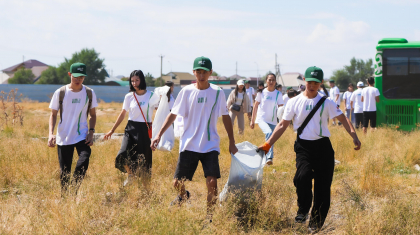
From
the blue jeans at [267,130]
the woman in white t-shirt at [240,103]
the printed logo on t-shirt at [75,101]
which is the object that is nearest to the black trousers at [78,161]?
the printed logo on t-shirt at [75,101]

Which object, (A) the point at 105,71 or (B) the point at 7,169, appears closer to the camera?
(B) the point at 7,169

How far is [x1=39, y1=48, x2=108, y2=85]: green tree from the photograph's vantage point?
266 ft

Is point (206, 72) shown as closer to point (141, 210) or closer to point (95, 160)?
point (141, 210)

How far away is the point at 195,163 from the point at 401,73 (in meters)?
9.88

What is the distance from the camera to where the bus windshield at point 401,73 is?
1221 cm

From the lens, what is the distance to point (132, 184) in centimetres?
558

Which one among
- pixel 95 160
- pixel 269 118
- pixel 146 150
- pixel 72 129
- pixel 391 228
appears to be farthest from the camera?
pixel 269 118

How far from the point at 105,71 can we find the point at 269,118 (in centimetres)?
8176

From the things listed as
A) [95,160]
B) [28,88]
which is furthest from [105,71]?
[95,160]

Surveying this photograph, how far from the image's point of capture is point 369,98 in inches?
474

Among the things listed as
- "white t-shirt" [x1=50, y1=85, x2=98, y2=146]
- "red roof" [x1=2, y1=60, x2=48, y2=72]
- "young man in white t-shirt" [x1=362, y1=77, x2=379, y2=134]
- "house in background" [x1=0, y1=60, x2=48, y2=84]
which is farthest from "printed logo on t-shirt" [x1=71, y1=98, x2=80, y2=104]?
"red roof" [x1=2, y1=60, x2=48, y2=72]

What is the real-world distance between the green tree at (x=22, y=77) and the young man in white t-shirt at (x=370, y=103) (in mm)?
79387

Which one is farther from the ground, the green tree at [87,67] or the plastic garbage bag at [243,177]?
the green tree at [87,67]

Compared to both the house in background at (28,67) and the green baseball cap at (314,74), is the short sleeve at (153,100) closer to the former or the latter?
the green baseball cap at (314,74)
